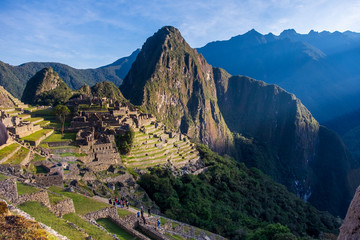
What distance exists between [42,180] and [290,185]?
427ft

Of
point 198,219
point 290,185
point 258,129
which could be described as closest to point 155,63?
point 258,129

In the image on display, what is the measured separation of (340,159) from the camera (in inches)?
5650

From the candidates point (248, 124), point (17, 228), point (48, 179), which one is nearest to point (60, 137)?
point (48, 179)

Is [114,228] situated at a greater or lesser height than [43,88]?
lesser

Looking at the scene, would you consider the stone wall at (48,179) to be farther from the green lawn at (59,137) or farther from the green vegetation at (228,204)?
the green vegetation at (228,204)

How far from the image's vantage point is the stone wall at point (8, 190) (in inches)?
410

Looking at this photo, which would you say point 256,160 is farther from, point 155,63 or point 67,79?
point 67,79

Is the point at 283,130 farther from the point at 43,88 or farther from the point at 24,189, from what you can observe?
the point at 24,189

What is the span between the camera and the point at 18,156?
20.5 m

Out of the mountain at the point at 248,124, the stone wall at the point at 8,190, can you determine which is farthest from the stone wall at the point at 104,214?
the mountain at the point at 248,124

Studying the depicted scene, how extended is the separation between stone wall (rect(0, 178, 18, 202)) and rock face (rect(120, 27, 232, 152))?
113m

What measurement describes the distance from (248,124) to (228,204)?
157729mm

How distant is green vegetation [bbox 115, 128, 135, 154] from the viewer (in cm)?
3267

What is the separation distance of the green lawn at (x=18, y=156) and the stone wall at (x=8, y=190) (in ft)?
32.0
